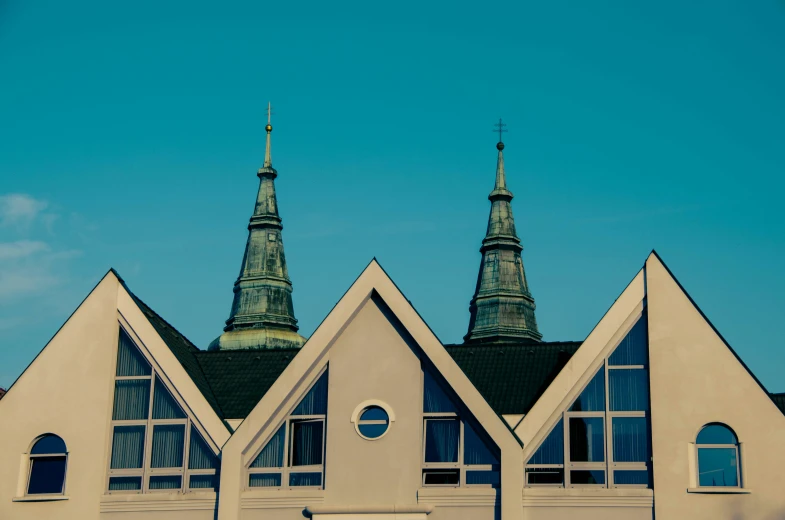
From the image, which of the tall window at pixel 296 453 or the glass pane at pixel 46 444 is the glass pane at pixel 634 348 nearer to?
the tall window at pixel 296 453

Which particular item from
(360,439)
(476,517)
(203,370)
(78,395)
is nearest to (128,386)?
(78,395)

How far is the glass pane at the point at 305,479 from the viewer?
1156 inches

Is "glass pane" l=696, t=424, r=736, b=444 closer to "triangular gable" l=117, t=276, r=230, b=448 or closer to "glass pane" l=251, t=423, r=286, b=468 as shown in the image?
"glass pane" l=251, t=423, r=286, b=468

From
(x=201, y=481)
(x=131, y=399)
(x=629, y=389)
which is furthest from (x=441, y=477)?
(x=131, y=399)

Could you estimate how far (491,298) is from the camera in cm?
8025

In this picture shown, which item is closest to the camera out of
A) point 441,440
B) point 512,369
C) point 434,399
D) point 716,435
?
point 716,435

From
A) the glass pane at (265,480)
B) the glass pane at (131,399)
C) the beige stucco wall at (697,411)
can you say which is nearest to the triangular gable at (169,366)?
the glass pane at (131,399)

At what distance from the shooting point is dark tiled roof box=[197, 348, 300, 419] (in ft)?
105

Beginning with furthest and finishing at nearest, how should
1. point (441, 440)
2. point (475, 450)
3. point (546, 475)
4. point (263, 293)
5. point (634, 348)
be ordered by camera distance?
point (263, 293) → point (441, 440) → point (634, 348) → point (475, 450) → point (546, 475)

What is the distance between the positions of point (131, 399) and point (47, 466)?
2.58 m

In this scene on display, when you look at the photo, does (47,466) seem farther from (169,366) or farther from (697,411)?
(697,411)

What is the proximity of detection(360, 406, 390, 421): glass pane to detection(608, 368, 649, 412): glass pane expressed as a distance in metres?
5.38

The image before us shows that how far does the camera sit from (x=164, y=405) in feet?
98.7

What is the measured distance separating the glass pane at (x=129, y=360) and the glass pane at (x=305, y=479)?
440 centimetres
